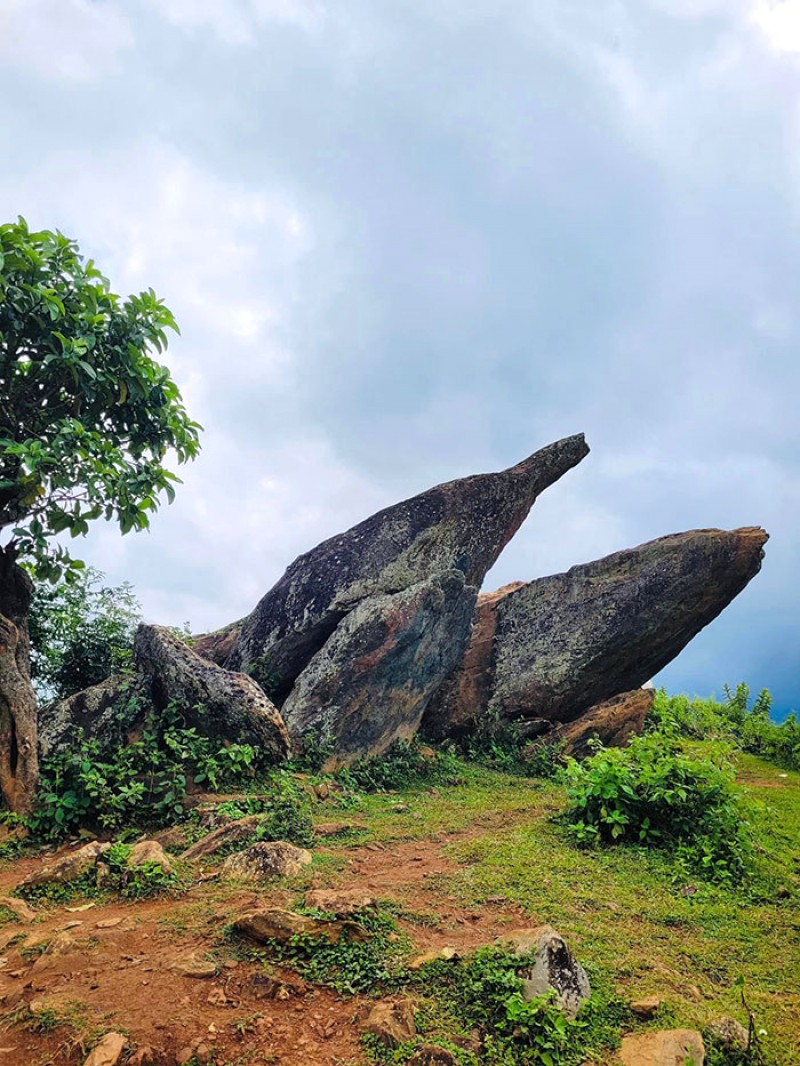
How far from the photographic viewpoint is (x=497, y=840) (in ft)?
28.9

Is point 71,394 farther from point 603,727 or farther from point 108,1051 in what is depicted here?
point 603,727

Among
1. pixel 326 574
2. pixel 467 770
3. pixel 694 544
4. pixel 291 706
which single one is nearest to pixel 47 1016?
pixel 291 706

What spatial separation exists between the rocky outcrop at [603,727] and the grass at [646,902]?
15.9 feet

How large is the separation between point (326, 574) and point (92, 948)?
36.3 feet

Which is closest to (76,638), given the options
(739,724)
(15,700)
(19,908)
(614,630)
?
(15,700)

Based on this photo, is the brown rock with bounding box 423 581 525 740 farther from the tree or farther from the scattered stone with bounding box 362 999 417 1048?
the scattered stone with bounding box 362 999 417 1048

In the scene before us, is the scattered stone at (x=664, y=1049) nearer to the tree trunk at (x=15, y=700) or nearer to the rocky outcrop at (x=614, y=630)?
the tree trunk at (x=15, y=700)

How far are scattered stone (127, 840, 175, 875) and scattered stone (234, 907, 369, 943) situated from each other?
7.49ft

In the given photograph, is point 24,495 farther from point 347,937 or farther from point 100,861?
point 347,937

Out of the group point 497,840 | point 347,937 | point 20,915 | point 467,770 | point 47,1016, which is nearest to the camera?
point 47,1016

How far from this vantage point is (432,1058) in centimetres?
391

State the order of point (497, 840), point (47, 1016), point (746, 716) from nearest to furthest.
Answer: point (47, 1016)
point (497, 840)
point (746, 716)

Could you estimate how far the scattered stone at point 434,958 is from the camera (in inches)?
194

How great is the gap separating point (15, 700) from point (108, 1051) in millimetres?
7804
